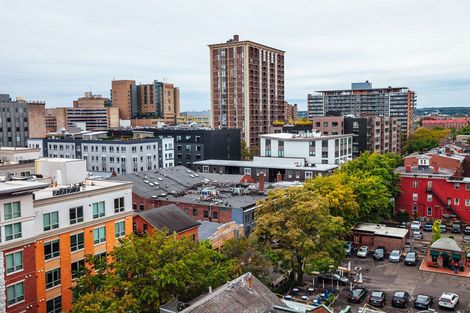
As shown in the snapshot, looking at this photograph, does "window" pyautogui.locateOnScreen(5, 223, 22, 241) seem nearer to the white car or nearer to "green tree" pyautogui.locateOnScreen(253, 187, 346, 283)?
"green tree" pyautogui.locateOnScreen(253, 187, 346, 283)

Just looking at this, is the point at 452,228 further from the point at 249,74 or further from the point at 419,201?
the point at 249,74

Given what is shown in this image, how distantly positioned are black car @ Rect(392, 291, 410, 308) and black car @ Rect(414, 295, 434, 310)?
3.06 ft

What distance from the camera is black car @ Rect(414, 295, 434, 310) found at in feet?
140

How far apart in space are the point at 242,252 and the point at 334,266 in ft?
37.9

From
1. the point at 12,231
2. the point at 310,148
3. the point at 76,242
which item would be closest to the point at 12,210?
the point at 12,231

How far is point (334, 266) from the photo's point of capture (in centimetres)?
4741

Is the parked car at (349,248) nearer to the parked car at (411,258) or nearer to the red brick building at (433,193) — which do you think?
the parked car at (411,258)

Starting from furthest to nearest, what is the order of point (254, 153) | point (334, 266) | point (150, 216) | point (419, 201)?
point (254, 153) < point (419, 201) < point (150, 216) < point (334, 266)

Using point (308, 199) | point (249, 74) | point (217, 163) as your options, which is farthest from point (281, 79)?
point (308, 199)

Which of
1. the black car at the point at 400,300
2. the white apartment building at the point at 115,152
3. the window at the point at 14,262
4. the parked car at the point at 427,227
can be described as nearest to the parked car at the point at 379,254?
the black car at the point at 400,300

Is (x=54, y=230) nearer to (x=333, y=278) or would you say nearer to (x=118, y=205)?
(x=118, y=205)

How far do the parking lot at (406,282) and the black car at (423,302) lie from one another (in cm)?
54

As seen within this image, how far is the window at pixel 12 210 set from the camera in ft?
111

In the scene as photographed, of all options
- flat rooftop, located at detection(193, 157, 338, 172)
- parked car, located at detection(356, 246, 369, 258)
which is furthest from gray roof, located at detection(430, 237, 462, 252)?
flat rooftop, located at detection(193, 157, 338, 172)
